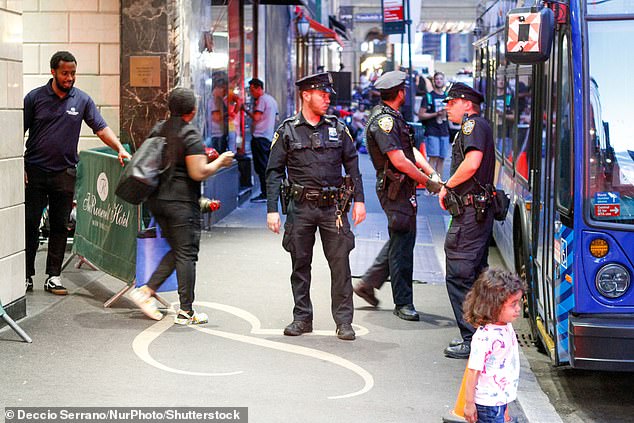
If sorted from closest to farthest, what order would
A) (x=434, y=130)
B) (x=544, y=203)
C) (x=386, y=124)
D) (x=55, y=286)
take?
(x=544, y=203) → (x=386, y=124) → (x=55, y=286) → (x=434, y=130)

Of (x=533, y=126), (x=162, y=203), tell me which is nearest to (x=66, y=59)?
(x=162, y=203)

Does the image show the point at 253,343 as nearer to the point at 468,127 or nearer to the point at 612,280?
the point at 468,127

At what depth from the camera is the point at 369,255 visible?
1194 centimetres

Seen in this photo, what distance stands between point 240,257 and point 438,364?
4.62 metres

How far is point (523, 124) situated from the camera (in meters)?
9.27

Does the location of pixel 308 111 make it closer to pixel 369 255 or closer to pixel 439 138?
pixel 369 255

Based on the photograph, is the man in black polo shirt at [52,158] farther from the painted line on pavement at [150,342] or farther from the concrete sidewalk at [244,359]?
the painted line on pavement at [150,342]

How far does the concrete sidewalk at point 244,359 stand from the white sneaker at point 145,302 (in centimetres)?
8

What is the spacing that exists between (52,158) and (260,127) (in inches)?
325

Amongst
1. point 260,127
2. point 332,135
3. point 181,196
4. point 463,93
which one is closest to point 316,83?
point 332,135

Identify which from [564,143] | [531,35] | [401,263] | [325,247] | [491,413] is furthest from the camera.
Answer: [401,263]

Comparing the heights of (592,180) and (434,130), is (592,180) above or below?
below

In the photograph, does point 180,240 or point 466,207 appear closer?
point 466,207

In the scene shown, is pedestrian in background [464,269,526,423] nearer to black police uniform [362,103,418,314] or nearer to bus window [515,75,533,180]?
black police uniform [362,103,418,314]
